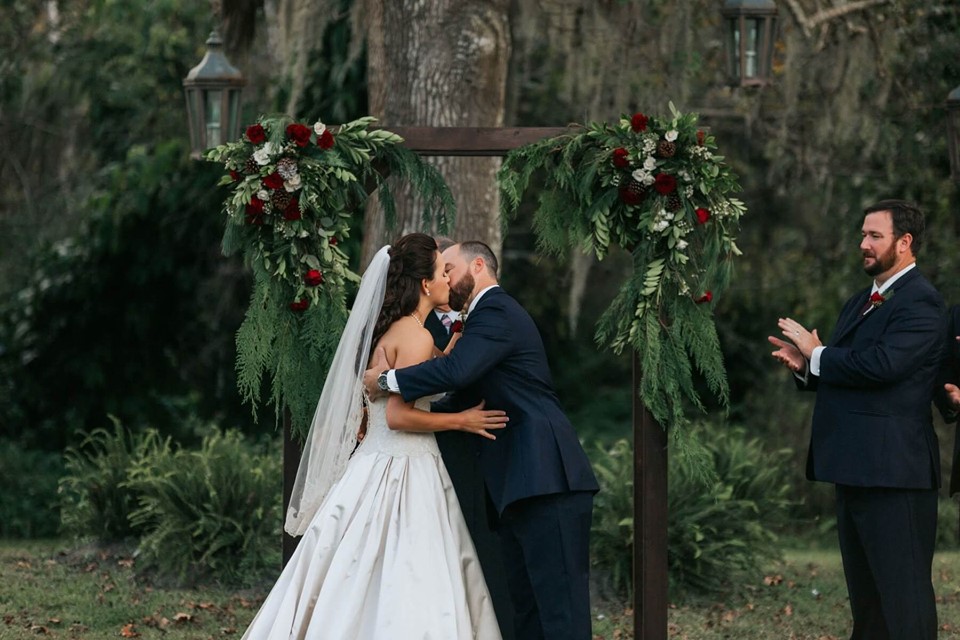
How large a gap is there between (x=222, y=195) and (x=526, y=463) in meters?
7.46

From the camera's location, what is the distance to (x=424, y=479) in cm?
535

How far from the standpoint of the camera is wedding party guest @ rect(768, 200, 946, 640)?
17.1 feet

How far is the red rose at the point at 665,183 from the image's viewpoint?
5.55 m

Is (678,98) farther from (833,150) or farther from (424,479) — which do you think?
(424,479)

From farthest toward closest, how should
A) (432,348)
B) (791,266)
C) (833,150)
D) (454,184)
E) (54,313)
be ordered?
(791,266)
(54,313)
(833,150)
(454,184)
(432,348)

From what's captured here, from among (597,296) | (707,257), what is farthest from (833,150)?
(707,257)

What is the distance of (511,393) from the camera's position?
5.36 meters

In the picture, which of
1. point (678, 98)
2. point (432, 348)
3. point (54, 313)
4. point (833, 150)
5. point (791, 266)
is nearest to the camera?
point (432, 348)

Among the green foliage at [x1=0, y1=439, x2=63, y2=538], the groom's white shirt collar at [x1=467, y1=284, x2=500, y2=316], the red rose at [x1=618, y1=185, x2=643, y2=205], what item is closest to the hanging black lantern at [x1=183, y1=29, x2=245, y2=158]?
the green foliage at [x1=0, y1=439, x2=63, y2=538]

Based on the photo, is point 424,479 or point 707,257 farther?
point 707,257

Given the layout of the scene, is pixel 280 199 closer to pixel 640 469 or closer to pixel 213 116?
pixel 640 469

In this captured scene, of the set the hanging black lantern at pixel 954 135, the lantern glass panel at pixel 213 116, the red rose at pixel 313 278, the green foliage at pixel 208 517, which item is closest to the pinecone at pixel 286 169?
the red rose at pixel 313 278

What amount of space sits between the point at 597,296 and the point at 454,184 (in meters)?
6.60

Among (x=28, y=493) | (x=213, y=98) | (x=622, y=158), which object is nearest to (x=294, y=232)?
(x=622, y=158)
